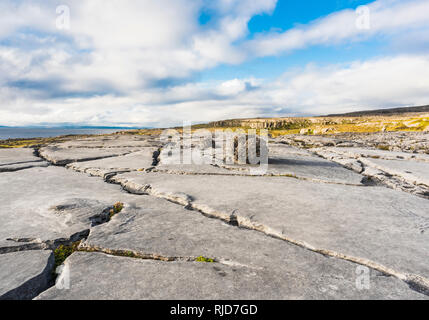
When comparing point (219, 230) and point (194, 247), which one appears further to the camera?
point (219, 230)

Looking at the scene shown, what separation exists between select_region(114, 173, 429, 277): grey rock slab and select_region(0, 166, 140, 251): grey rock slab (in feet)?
4.53

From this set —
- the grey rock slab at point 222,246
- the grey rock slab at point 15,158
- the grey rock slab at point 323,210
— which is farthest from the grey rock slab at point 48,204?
the grey rock slab at point 15,158

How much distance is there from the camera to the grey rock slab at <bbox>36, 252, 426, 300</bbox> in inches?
107

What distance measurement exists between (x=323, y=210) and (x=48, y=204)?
6892 millimetres

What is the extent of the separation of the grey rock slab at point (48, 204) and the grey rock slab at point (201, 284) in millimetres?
1427

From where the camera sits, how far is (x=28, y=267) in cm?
330

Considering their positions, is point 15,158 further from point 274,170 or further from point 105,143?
point 274,170

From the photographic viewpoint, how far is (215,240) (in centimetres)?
409

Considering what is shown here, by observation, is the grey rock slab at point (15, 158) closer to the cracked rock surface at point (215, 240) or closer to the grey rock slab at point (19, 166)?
the grey rock slab at point (19, 166)

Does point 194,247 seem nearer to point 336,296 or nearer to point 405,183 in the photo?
point 336,296

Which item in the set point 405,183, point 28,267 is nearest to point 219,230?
A: point 28,267

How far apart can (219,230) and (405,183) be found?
897 centimetres

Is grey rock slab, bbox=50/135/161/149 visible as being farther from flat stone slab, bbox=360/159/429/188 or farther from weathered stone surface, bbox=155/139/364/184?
flat stone slab, bbox=360/159/429/188

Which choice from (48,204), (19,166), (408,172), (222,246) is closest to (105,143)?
(19,166)
